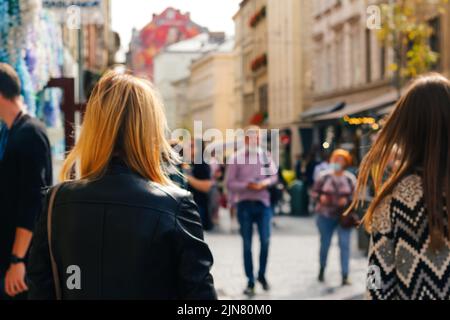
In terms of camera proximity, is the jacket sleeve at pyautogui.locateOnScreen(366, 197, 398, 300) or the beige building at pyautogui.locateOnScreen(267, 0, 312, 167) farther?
the beige building at pyautogui.locateOnScreen(267, 0, 312, 167)

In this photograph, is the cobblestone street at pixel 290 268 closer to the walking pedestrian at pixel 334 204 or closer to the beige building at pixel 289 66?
the walking pedestrian at pixel 334 204

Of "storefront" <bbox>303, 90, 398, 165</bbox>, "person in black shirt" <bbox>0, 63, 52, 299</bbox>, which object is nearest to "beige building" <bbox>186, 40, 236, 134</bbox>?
"storefront" <bbox>303, 90, 398, 165</bbox>

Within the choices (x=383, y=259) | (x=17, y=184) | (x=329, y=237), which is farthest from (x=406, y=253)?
(x=329, y=237)

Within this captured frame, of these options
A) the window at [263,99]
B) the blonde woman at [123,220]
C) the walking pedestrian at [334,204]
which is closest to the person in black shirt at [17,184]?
the blonde woman at [123,220]

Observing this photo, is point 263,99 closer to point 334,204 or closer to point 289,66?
point 289,66

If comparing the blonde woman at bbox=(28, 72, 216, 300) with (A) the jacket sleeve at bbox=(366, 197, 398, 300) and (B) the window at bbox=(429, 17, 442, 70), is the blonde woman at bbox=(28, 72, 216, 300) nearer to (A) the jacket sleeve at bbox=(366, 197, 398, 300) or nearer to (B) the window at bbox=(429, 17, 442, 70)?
(A) the jacket sleeve at bbox=(366, 197, 398, 300)

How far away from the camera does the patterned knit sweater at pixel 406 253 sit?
2.99 m

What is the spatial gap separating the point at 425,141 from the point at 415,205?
218 mm

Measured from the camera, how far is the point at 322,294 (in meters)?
9.77

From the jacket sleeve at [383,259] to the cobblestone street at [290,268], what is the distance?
6.24 metres

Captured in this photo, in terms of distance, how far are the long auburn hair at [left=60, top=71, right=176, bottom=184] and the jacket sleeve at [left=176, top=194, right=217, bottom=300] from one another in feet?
0.58

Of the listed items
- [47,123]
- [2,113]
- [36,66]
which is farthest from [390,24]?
[2,113]

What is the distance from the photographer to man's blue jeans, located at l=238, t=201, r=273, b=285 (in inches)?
406
